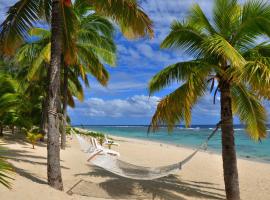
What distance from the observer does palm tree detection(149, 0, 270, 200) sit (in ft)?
22.7

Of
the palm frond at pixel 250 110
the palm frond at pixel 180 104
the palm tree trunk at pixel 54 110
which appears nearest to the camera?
the palm tree trunk at pixel 54 110

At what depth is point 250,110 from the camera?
25.9 ft

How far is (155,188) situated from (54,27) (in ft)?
13.4

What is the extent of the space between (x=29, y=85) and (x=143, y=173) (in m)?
13.4

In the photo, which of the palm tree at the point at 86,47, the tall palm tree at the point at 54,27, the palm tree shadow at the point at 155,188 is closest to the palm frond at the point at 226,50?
the tall palm tree at the point at 54,27

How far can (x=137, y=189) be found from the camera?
8.15 m

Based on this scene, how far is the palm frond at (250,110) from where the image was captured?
7855mm

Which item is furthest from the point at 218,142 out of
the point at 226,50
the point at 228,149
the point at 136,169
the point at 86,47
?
the point at 226,50

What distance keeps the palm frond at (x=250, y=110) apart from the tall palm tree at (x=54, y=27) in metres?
2.37

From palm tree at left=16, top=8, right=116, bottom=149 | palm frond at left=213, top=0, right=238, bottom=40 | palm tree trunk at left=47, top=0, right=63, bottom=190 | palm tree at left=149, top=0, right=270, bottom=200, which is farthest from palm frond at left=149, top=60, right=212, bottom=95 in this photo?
palm tree at left=16, top=8, right=116, bottom=149

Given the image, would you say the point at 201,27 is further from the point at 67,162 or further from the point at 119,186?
the point at 67,162

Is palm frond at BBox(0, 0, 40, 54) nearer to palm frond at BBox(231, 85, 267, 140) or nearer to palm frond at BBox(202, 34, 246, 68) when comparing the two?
palm frond at BBox(202, 34, 246, 68)

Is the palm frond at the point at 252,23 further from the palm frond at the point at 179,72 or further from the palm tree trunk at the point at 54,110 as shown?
the palm tree trunk at the point at 54,110

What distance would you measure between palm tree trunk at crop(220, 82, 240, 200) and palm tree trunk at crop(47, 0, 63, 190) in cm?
319
